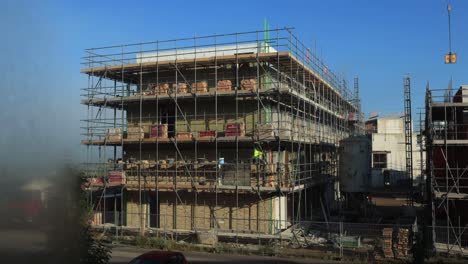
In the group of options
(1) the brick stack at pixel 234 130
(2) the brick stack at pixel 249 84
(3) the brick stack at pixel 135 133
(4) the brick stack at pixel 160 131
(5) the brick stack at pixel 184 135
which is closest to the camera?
(1) the brick stack at pixel 234 130

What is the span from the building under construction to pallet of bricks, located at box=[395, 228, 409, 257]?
5546mm

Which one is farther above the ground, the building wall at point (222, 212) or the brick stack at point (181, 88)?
the brick stack at point (181, 88)

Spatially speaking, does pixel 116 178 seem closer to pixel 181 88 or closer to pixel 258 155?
pixel 181 88

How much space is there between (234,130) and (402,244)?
9.17 meters

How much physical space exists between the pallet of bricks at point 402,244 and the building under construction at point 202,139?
5.55m

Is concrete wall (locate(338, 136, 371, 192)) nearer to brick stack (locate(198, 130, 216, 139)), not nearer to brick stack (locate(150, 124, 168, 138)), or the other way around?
brick stack (locate(198, 130, 216, 139))

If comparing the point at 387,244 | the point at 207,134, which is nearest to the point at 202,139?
the point at 207,134

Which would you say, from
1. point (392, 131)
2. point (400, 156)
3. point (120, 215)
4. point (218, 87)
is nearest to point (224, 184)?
point (218, 87)

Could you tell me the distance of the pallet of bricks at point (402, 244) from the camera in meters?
17.9

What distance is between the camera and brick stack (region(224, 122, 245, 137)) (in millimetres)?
22188

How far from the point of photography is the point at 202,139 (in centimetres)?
2277

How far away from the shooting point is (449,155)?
2242 cm

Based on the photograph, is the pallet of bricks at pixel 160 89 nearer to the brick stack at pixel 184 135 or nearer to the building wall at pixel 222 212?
the brick stack at pixel 184 135

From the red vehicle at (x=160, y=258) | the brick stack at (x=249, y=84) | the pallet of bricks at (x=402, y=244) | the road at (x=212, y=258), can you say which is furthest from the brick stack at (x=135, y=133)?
the pallet of bricks at (x=402, y=244)
